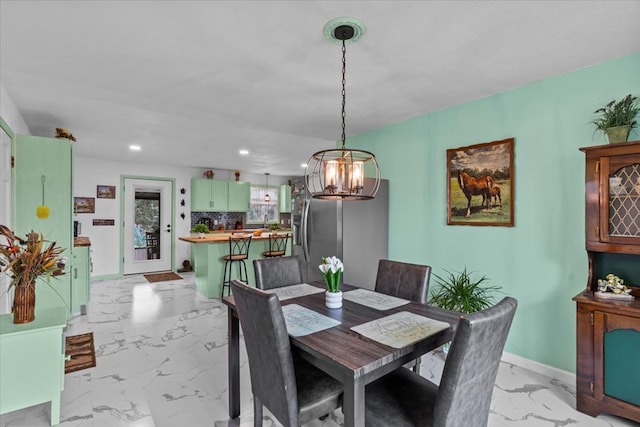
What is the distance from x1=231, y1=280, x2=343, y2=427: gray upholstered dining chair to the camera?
1402mm

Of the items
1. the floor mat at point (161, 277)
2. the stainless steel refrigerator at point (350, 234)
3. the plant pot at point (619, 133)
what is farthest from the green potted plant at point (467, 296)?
the floor mat at point (161, 277)

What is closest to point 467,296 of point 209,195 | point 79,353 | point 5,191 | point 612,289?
point 612,289

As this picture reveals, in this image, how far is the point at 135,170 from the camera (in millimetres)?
6496

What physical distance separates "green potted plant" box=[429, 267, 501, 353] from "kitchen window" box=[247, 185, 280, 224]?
19.6 ft

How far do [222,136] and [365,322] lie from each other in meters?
3.60

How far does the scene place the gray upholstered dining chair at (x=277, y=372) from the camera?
140cm

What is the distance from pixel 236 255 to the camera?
4910mm

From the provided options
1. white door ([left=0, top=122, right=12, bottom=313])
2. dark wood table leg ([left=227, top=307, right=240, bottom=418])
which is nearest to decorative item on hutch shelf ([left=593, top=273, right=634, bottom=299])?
dark wood table leg ([left=227, top=307, right=240, bottom=418])

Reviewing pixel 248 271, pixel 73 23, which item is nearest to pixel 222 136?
pixel 248 271

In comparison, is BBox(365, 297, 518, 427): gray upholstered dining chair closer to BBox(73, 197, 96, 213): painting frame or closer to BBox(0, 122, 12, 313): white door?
BBox(0, 122, 12, 313): white door

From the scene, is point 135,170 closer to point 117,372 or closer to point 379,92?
point 117,372

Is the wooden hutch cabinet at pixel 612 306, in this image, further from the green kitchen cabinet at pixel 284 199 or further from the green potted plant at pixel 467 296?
the green kitchen cabinet at pixel 284 199

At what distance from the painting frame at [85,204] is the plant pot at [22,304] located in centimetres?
473

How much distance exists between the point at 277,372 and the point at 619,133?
8.36 feet
